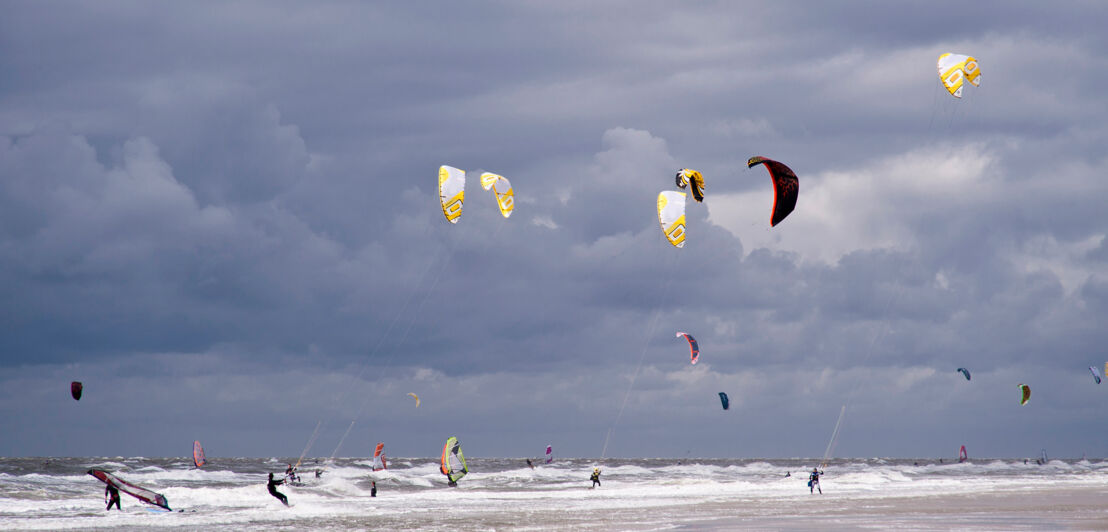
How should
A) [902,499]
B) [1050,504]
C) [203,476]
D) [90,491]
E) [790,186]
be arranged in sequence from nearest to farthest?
[790,186] < [1050,504] < [902,499] < [90,491] < [203,476]

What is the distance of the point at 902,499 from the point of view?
36062 mm

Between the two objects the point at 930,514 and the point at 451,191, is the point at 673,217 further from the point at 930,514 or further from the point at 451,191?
the point at 930,514

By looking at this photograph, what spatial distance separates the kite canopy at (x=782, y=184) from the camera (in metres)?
24.9

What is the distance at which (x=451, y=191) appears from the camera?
101 ft

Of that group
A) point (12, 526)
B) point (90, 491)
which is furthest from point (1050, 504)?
point (90, 491)

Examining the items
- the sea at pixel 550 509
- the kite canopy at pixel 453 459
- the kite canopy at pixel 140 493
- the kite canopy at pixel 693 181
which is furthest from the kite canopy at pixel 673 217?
the kite canopy at pixel 140 493

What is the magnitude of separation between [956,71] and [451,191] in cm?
1475

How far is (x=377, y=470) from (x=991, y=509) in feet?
141

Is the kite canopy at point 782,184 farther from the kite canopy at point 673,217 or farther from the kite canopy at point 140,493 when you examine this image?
the kite canopy at point 140,493

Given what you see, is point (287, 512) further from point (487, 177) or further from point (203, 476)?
point (203, 476)

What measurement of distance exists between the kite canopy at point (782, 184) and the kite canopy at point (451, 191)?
960 centimetres

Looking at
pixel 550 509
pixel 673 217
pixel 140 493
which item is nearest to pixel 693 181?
pixel 673 217

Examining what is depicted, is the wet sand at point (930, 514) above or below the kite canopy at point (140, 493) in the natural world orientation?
below

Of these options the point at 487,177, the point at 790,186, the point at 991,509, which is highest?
the point at 487,177
